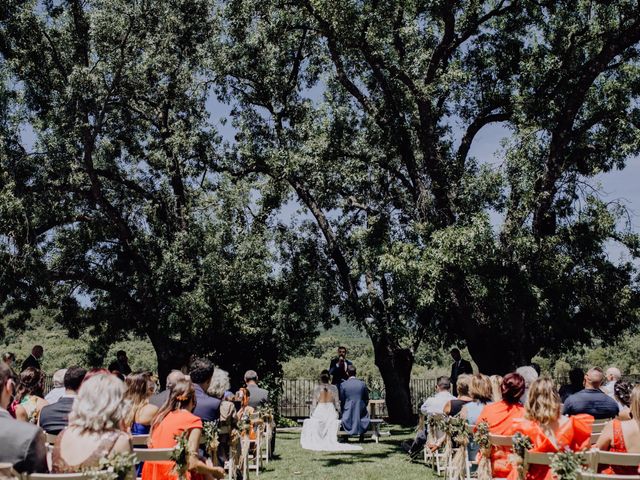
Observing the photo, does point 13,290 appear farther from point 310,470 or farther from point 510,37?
point 510,37

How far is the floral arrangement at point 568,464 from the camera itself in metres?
4.37

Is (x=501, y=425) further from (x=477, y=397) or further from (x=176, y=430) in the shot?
(x=176, y=430)

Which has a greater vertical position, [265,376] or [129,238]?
[129,238]

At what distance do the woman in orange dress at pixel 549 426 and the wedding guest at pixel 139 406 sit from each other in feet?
11.0

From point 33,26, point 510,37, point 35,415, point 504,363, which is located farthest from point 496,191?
point 33,26

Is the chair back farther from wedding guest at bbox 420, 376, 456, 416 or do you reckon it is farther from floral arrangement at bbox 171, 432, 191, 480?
wedding guest at bbox 420, 376, 456, 416

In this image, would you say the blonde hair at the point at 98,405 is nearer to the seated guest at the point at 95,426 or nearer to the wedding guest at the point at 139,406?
the seated guest at the point at 95,426

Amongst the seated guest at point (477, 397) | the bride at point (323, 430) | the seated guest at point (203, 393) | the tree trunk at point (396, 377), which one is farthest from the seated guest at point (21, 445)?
the tree trunk at point (396, 377)

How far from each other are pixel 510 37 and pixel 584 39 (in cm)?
211

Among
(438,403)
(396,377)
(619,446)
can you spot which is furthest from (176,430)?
(396,377)

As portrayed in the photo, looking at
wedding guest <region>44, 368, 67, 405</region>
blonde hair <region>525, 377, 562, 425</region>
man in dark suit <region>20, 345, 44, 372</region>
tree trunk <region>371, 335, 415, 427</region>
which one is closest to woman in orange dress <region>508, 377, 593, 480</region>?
blonde hair <region>525, 377, 562, 425</region>

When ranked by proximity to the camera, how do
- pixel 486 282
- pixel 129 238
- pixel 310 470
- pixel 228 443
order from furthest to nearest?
pixel 129 238 → pixel 486 282 → pixel 310 470 → pixel 228 443

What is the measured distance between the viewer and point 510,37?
17234 mm

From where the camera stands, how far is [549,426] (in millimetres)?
5594
